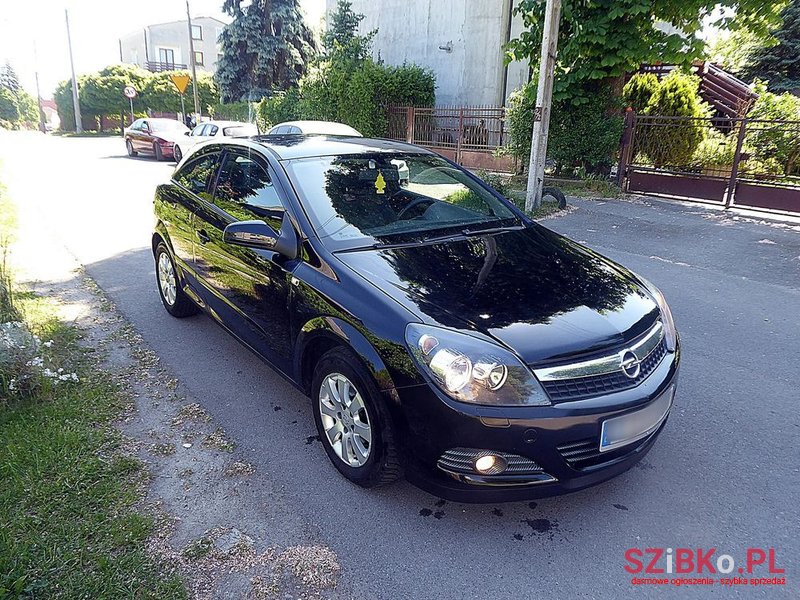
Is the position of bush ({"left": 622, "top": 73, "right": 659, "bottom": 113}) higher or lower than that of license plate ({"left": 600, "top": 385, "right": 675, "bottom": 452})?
higher

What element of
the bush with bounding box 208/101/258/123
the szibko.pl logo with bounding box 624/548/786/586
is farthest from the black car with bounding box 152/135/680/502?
the bush with bounding box 208/101/258/123

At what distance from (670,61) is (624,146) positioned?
5.82ft

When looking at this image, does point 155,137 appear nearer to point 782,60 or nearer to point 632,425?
point 632,425

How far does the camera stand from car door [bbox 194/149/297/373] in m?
3.50

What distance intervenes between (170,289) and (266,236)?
2.44 m

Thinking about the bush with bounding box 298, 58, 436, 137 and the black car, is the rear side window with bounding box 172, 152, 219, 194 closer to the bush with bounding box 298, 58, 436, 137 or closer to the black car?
the black car

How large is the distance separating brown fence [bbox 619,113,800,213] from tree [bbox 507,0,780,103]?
1.27 m

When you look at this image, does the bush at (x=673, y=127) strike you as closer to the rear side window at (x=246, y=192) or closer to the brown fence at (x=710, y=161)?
the brown fence at (x=710, y=161)

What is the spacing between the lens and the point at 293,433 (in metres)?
3.59

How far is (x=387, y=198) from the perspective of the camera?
3896 millimetres

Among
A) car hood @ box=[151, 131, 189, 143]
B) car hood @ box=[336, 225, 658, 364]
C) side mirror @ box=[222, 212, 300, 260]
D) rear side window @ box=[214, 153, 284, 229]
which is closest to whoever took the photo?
car hood @ box=[336, 225, 658, 364]

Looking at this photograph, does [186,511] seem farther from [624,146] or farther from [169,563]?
[624,146]

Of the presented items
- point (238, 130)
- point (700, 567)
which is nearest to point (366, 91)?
point (238, 130)

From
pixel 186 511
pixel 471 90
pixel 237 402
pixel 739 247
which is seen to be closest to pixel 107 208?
pixel 237 402
